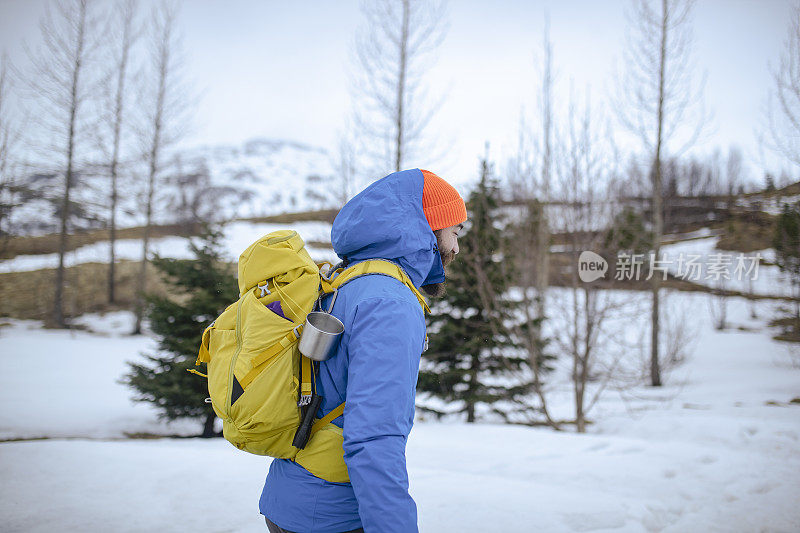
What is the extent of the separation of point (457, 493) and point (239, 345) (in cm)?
295

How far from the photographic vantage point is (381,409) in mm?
1169

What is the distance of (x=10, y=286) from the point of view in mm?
11391

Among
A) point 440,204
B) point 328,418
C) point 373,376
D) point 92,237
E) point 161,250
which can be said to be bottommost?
point 328,418

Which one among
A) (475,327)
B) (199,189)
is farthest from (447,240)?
(199,189)

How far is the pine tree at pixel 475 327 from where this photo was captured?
7688mm

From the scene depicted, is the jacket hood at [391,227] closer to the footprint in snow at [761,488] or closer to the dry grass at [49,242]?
the footprint in snow at [761,488]

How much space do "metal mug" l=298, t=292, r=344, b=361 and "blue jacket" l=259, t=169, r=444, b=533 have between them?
0.16 feet

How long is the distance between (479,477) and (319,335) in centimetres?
339

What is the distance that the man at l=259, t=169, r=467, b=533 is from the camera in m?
1.15

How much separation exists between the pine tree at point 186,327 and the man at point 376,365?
17.2 feet

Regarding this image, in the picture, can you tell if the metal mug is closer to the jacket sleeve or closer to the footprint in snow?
the jacket sleeve

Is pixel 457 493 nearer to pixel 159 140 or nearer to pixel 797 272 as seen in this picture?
pixel 797 272
